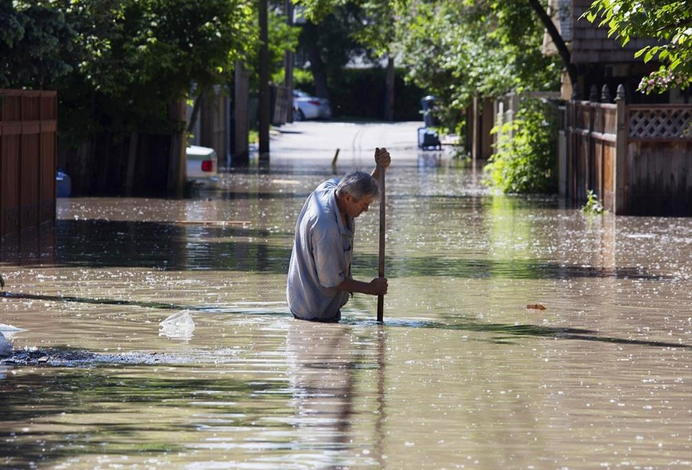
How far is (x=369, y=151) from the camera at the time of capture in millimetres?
48469

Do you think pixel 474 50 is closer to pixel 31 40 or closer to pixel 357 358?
pixel 31 40

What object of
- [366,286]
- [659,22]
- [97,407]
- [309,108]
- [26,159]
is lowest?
[97,407]

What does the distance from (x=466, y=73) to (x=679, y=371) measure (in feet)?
110

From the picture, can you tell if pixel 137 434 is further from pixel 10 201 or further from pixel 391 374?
pixel 10 201

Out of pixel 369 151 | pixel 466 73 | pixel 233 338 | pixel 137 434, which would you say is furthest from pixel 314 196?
pixel 369 151

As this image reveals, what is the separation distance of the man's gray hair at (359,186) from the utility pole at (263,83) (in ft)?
107

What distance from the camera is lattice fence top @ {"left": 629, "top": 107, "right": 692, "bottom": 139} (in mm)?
23062

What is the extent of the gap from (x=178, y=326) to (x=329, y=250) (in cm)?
122

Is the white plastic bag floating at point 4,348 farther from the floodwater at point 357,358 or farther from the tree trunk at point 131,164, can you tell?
the tree trunk at point 131,164

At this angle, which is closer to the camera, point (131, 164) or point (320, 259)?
point (320, 259)

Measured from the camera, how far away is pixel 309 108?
79.2 m

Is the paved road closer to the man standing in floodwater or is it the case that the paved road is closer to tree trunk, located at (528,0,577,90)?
tree trunk, located at (528,0,577,90)

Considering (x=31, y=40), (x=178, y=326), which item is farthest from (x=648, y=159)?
(x=178, y=326)

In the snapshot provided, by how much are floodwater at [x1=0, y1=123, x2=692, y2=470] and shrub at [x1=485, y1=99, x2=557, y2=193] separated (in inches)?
397
